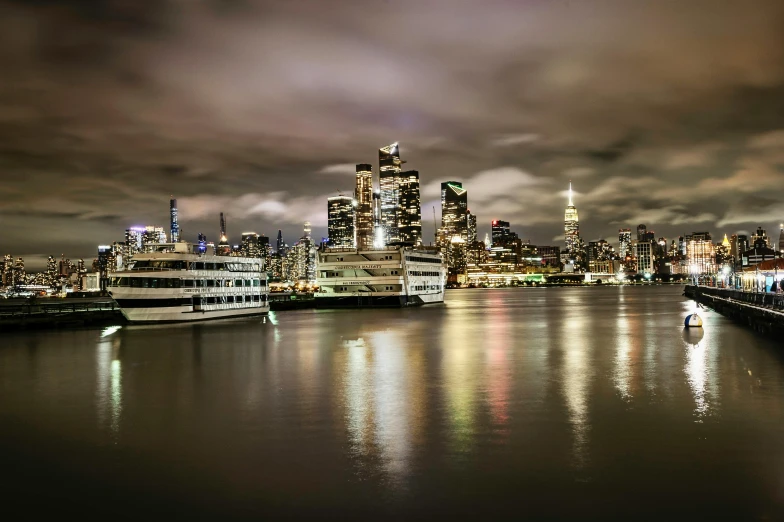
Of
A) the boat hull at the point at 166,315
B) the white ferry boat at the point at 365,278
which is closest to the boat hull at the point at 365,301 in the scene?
the white ferry boat at the point at 365,278

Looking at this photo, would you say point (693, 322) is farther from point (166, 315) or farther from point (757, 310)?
point (166, 315)

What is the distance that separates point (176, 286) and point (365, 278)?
45292 mm

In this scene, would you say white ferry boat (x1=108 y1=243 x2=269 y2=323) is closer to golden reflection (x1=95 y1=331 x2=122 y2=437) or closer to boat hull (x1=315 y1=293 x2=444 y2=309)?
golden reflection (x1=95 y1=331 x2=122 y2=437)

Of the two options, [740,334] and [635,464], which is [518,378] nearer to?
[635,464]

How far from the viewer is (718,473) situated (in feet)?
45.5

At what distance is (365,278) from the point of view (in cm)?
10488

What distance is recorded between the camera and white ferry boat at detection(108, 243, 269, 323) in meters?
60.4

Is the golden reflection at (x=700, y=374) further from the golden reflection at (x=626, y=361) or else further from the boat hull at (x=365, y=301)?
the boat hull at (x=365, y=301)

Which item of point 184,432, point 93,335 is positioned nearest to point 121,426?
point 184,432

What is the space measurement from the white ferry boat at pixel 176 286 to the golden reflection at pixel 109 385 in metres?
14.7

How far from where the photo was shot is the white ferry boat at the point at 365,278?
341 feet

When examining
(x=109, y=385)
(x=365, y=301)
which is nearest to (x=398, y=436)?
(x=109, y=385)

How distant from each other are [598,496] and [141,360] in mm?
30729

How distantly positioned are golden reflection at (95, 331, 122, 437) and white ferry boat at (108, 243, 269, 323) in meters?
14.7
